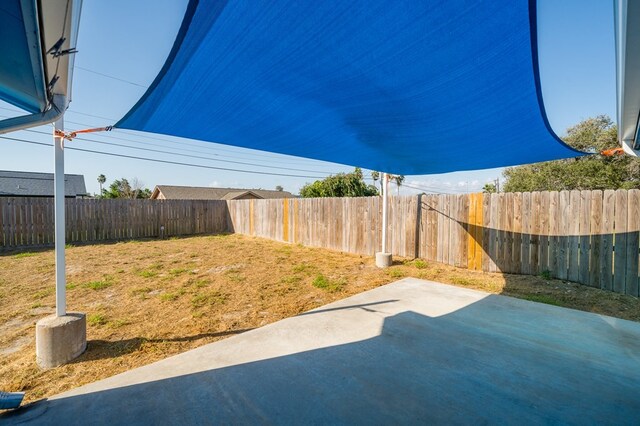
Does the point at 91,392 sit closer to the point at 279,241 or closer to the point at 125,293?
the point at 125,293

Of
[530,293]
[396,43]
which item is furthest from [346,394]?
[530,293]

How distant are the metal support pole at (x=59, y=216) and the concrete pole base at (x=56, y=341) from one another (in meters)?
0.11

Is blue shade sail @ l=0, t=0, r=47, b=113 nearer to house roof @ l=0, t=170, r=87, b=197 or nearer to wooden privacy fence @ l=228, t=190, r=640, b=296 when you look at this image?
wooden privacy fence @ l=228, t=190, r=640, b=296

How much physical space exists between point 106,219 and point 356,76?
36.5 ft

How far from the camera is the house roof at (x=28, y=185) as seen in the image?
14664 mm

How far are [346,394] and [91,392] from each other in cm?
158

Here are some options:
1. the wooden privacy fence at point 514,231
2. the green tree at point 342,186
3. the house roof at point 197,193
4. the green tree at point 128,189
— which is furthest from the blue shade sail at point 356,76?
the green tree at point 128,189

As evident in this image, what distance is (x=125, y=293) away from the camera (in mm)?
4004

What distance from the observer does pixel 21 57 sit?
1280 mm

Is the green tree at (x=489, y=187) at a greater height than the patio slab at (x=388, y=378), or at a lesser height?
greater

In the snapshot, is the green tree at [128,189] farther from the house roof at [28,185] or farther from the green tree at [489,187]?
the green tree at [489,187]

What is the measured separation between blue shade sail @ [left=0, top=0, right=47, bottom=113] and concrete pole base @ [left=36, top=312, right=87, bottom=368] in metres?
1.59

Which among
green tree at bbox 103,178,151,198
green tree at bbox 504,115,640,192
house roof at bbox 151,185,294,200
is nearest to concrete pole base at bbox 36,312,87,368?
green tree at bbox 504,115,640,192

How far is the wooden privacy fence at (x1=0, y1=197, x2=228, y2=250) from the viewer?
798 centimetres
